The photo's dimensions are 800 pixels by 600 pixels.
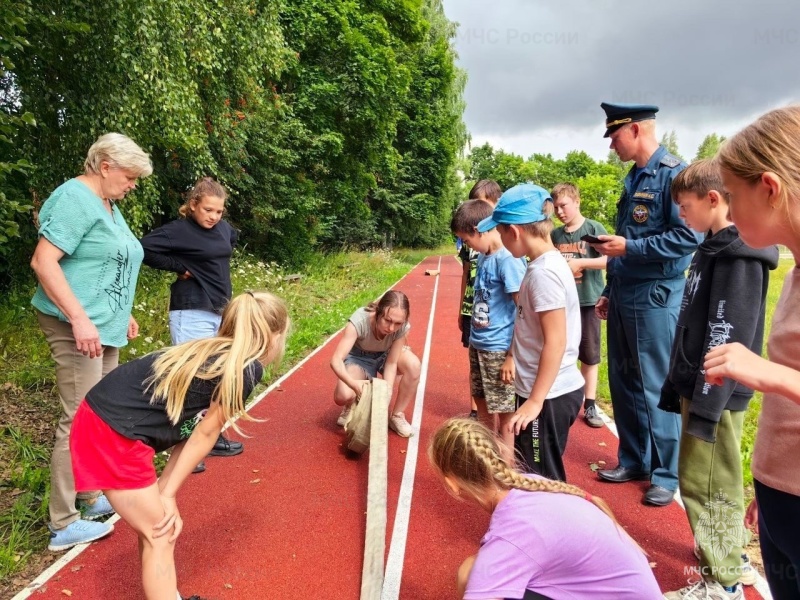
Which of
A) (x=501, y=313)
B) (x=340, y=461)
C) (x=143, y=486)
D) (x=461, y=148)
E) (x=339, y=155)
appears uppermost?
(x=461, y=148)

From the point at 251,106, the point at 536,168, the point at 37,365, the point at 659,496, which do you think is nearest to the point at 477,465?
the point at 659,496

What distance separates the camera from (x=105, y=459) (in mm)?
2209

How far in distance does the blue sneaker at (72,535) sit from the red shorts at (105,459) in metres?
1.21

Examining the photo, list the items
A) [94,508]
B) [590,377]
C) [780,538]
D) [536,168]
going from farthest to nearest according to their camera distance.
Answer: [536,168], [590,377], [94,508], [780,538]

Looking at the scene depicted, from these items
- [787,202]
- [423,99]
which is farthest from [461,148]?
[787,202]

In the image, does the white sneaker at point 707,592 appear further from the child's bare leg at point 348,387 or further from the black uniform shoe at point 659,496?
the child's bare leg at point 348,387

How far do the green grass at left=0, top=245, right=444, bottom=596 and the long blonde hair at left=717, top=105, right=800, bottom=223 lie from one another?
3925 mm

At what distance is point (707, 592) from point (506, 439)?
1260 millimetres

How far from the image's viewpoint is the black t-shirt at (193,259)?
398 cm

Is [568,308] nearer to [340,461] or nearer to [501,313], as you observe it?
[501,313]

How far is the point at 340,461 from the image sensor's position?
14.8 ft

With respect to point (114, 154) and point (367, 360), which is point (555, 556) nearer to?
point (114, 154)

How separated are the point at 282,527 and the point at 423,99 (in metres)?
27.9

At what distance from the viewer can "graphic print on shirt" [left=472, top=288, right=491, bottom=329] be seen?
158 inches
